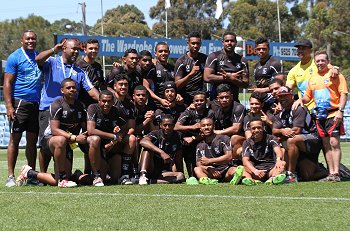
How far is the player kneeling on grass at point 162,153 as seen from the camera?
1225 cm

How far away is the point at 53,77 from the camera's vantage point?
11.9 meters

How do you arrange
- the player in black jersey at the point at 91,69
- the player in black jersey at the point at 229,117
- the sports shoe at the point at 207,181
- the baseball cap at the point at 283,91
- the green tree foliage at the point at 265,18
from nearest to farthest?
1. the sports shoe at the point at 207,181
2. the baseball cap at the point at 283,91
3. the player in black jersey at the point at 91,69
4. the player in black jersey at the point at 229,117
5. the green tree foliage at the point at 265,18

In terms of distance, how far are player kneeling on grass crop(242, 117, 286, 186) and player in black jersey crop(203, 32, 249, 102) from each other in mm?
994

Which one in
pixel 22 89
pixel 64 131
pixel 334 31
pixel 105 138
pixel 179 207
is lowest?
pixel 179 207

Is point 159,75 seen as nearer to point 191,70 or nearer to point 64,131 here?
point 191,70

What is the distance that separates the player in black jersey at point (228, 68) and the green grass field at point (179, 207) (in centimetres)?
209

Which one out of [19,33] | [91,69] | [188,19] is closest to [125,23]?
[19,33]

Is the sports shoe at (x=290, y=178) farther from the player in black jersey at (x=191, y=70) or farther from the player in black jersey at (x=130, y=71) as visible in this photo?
the player in black jersey at (x=130, y=71)

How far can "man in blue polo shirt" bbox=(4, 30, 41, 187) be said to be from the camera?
466 inches

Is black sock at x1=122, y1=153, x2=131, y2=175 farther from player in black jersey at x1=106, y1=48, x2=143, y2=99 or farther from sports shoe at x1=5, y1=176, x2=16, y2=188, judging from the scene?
sports shoe at x1=5, y1=176, x2=16, y2=188

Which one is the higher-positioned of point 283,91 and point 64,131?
point 283,91

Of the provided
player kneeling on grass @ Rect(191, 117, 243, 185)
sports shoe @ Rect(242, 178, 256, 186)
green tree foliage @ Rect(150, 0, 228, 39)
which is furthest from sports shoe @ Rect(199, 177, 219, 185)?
green tree foliage @ Rect(150, 0, 228, 39)

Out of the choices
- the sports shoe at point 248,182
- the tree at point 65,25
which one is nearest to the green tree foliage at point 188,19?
the tree at point 65,25

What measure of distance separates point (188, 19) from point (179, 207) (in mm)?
61829
